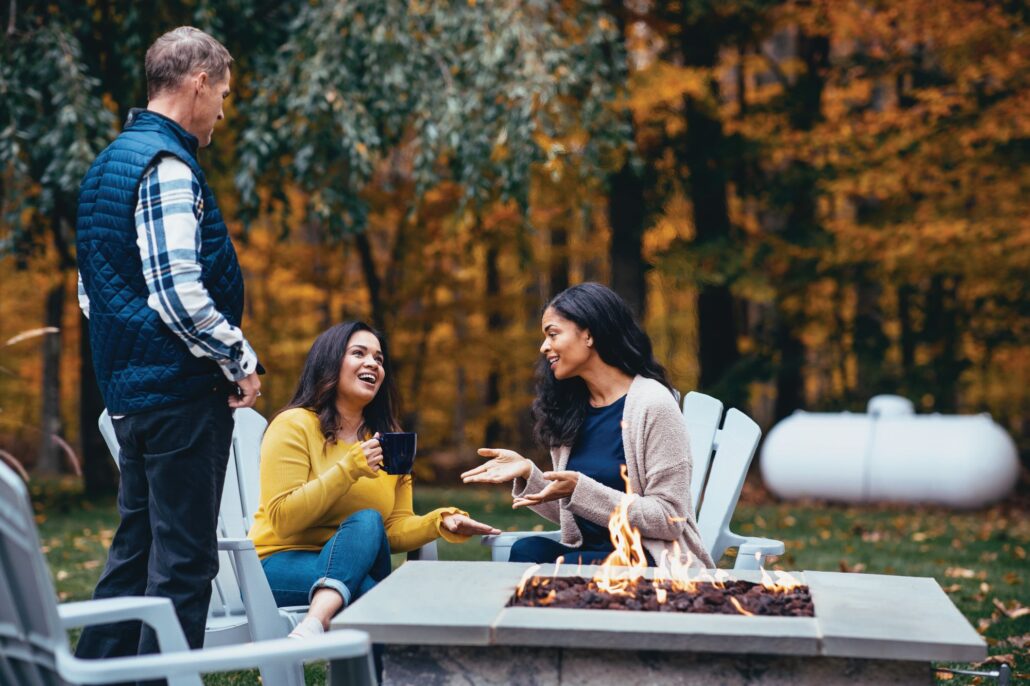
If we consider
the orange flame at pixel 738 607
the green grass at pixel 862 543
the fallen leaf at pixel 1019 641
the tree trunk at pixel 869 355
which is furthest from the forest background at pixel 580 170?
the orange flame at pixel 738 607

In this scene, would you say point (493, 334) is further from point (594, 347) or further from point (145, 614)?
point (145, 614)

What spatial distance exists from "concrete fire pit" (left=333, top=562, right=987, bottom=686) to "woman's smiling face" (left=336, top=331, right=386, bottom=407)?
1.15 m

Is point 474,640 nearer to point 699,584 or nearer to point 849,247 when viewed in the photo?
point 699,584

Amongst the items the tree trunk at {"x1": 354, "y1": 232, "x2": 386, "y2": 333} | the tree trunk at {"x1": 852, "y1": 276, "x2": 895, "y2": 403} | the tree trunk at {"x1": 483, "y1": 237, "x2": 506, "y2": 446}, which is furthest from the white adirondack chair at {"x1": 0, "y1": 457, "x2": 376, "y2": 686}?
the tree trunk at {"x1": 852, "y1": 276, "x2": 895, "y2": 403}

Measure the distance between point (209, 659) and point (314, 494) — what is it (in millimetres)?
1323

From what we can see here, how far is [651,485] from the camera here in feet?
11.0

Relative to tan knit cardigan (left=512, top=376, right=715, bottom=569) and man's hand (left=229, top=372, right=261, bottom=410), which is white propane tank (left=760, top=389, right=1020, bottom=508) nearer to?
tan knit cardigan (left=512, top=376, right=715, bottom=569)

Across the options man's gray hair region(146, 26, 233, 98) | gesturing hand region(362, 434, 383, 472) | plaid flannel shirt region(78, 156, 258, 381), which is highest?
man's gray hair region(146, 26, 233, 98)

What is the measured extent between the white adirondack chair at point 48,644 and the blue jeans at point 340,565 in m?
0.99

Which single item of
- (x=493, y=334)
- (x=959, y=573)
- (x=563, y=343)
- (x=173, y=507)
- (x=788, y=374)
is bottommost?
(x=788, y=374)

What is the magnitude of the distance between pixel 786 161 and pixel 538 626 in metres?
12.8

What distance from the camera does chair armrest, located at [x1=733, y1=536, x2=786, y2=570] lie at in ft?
11.5

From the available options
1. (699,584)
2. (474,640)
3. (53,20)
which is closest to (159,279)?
(474,640)

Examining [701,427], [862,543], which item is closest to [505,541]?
[701,427]
